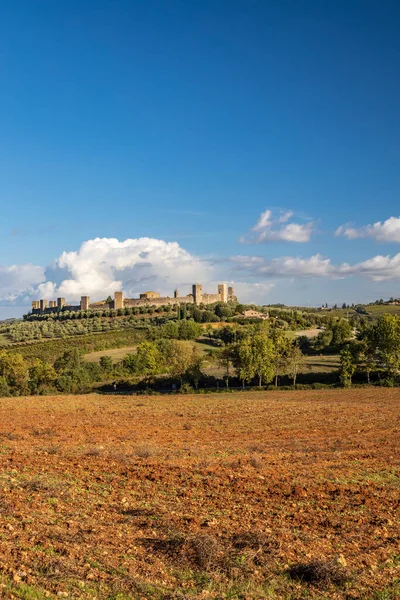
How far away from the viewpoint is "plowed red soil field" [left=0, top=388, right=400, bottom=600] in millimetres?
8555

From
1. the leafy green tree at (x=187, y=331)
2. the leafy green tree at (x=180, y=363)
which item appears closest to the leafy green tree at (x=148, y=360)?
the leafy green tree at (x=180, y=363)

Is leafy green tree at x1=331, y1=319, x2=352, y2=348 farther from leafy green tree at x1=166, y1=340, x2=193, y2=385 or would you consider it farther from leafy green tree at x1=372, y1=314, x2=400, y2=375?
leafy green tree at x1=166, y1=340, x2=193, y2=385

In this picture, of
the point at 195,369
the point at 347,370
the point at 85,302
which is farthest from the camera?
the point at 85,302

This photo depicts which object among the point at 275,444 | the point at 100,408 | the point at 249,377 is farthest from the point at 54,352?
the point at 275,444

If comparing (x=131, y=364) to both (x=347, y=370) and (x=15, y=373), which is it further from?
(x=347, y=370)

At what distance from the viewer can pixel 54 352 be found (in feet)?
307

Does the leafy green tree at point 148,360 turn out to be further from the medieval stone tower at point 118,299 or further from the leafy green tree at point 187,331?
the medieval stone tower at point 118,299

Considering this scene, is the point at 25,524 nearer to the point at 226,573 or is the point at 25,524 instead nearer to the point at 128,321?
the point at 226,573

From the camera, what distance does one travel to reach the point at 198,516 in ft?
39.8

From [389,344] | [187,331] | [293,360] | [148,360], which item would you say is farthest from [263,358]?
[187,331]

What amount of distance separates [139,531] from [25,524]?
8.08ft

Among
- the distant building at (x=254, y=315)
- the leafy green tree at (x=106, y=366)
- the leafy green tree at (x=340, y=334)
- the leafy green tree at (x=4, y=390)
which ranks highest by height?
the distant building at (x=254, y=315)

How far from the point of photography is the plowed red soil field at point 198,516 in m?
8.55

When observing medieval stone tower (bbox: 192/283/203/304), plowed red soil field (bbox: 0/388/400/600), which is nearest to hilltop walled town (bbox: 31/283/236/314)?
medieval stone tower (bbox: 192/283/203/304)
